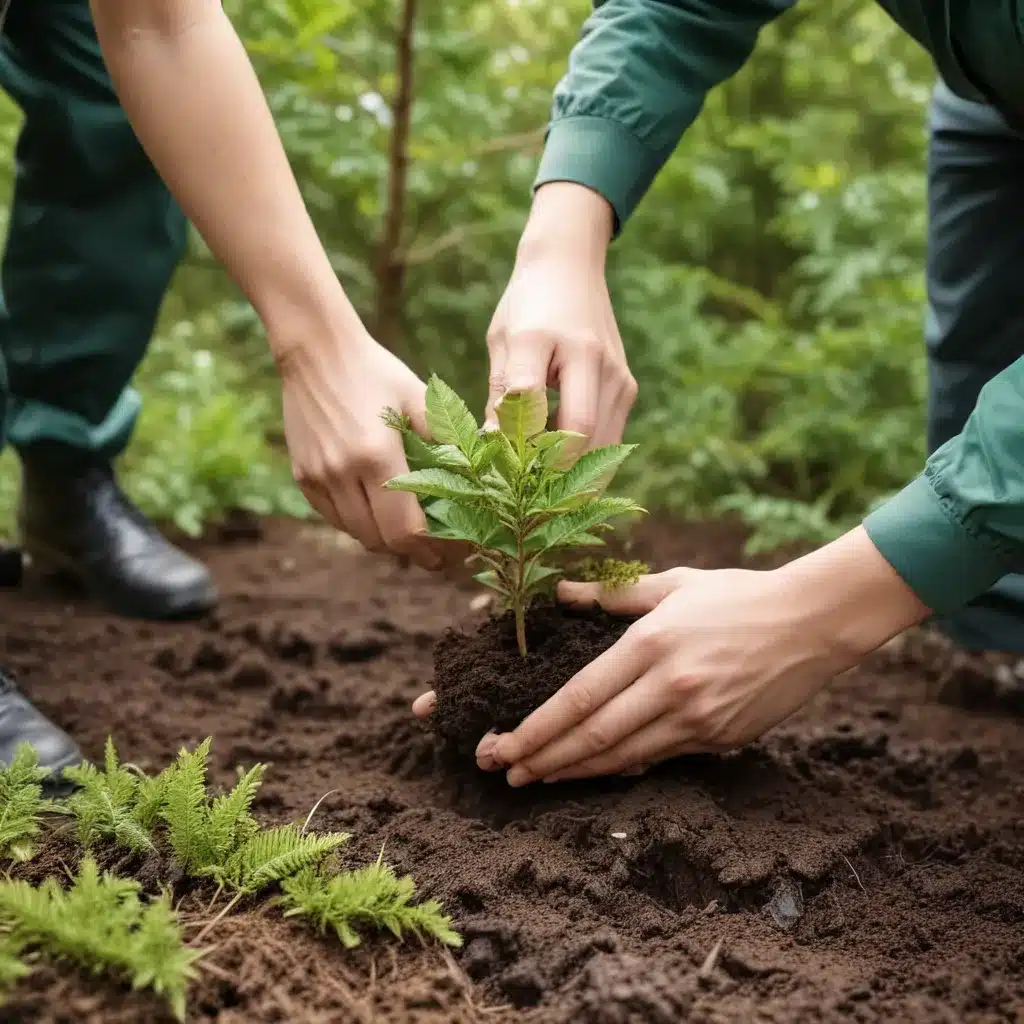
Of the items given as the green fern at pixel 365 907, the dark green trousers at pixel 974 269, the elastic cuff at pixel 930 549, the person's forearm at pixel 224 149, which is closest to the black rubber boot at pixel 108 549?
the person's forearm at pixel 224 149

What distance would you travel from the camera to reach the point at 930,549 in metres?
1.66

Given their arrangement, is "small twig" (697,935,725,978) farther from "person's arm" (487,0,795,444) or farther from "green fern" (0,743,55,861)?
"green fern" (0,743,55,861)

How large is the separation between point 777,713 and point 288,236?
115 centimetres

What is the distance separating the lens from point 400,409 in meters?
1.88

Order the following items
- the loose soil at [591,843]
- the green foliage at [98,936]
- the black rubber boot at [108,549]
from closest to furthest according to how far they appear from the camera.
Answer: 1. the green foliage at [98,936]
2. the loose soil at [591,843]
3. the black rubber boot at [108,549]

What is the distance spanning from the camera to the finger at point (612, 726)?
65.5 inches

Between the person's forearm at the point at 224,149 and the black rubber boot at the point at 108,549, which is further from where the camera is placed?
the black rubber boot at the point at 108,549

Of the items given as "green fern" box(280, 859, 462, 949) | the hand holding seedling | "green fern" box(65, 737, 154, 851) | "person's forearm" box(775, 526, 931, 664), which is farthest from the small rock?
"green fern" box(65, 737, 154, 851)

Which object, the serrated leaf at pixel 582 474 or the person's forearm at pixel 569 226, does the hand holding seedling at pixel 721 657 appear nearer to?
the serrated leaf at pixel 582 474

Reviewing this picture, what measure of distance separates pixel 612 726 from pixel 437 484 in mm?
468

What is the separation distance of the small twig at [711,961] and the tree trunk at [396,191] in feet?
9.98

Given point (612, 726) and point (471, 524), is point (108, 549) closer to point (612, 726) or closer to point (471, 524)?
point (471, 524)

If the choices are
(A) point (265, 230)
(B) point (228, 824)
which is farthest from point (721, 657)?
(A) point (265, 230)

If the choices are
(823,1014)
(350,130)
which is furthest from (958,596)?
(350,130)
